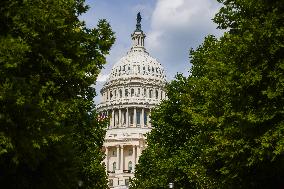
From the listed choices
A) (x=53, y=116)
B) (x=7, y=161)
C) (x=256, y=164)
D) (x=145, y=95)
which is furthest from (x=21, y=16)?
(x=145, y=95)

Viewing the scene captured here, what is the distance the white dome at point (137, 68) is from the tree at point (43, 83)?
15461cm

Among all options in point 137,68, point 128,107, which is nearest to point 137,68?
point 137,68

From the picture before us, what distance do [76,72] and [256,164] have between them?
9695mm

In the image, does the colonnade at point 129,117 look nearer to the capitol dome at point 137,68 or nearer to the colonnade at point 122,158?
the colonnade at point 122,158

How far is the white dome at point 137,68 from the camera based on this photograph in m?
188

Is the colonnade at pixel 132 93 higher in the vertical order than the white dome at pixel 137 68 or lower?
lower

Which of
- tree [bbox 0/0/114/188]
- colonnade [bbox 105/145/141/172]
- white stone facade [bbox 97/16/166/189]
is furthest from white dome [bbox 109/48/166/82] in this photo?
tree [bbox 0/0/114/188]

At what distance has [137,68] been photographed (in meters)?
191

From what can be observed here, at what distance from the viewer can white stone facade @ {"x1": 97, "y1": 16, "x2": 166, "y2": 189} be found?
162 metres

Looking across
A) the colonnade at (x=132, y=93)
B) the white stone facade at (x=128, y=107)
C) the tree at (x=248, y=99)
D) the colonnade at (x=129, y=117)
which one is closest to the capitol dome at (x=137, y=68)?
the white stone facade at (x=128, y=107)

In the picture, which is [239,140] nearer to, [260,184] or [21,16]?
[260,184]

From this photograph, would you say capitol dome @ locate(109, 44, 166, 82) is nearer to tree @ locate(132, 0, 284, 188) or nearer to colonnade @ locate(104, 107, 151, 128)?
colonnade @ locate(104, 107, 151, 128)

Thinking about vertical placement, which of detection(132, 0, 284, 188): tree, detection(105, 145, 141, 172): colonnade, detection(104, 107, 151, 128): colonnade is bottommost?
detection(132, 0, 284, 188): tree

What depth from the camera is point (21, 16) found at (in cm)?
2450
